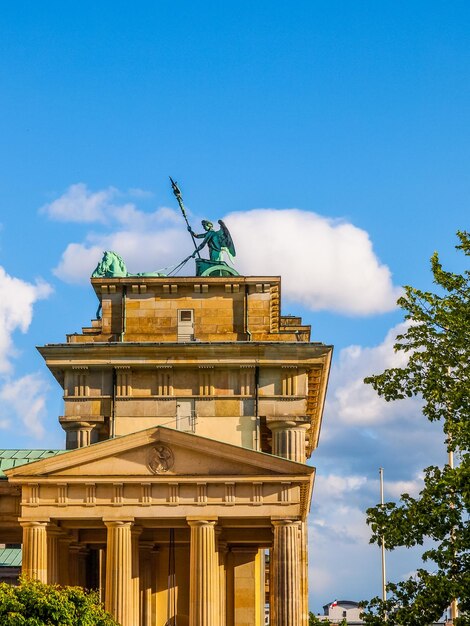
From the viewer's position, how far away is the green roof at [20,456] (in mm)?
78875

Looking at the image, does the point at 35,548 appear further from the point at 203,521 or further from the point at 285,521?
the point at 285,521

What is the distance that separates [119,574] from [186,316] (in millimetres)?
23194

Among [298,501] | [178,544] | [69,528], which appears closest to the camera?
[298,501]

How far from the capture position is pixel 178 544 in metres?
81.1

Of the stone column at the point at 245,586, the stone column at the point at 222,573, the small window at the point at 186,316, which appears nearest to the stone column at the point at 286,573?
the stone column at the point at 222,573

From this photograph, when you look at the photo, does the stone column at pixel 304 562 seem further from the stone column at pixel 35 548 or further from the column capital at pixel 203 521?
→ the stone column at pixel 35 548

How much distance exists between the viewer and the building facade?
68.1m

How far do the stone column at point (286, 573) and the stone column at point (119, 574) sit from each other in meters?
6.86

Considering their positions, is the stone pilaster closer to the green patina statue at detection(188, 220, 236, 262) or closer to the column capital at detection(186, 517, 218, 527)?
the column capital at detection(186, 517, 218, 527)

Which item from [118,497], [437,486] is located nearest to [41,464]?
[118,497]

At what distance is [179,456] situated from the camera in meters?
68.4

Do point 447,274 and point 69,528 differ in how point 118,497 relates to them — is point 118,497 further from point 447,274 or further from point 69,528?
point 447,274

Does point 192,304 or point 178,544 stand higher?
point 192,304

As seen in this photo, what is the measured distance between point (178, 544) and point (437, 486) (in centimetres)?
3512
